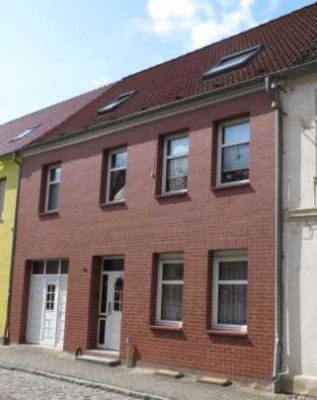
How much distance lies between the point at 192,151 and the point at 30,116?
14.4 m

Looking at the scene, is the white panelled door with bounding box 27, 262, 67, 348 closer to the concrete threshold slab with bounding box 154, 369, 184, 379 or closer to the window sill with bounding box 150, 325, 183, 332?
the window sill with bounding box 150, 325, 183, 332

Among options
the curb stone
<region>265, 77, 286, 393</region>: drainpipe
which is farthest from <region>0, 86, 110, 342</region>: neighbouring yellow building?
<region>265, 77, 286, 393</region>: drainpipe

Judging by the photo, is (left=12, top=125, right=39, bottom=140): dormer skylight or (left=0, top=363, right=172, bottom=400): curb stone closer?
(left=0, top=363, right=172, bottom=400): curb stone

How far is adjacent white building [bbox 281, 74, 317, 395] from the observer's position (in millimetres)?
11586

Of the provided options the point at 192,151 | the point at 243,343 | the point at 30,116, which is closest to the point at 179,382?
the point at 243,343

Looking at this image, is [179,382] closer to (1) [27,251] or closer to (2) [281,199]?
(2) [281,199]

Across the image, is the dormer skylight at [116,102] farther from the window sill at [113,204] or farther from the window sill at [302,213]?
the window sill at [302,213]

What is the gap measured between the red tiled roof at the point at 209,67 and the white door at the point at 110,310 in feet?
14.2

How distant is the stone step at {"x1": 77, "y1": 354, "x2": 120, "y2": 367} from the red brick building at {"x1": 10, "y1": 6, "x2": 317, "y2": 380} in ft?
1.15

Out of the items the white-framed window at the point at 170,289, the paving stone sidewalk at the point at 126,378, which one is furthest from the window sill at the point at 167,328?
the paving stone sidewalk at the point at 126,378

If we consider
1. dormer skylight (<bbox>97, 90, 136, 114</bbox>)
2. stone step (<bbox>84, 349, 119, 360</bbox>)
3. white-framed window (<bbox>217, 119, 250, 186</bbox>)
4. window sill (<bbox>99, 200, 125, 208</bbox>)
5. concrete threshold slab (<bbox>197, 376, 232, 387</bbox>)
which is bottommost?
concrete threshold slab (<bbox>197, 376, 232, 387</bbox>)

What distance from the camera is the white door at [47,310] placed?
58.4ft

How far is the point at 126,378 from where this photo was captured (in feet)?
43.3

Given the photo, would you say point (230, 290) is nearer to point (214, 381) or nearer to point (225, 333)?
point (225, 333)
